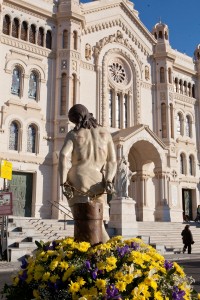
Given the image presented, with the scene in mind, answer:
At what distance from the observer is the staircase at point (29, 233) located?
13822 mm

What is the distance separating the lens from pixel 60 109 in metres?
24.4

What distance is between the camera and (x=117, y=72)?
94.7ft

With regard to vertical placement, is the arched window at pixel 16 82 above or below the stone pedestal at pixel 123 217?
above

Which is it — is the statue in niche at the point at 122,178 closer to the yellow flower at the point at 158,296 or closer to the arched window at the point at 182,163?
the arched window at the point at 182,163

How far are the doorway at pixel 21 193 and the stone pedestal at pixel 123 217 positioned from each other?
5.86m

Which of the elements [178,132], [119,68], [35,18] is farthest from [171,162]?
[35,18]

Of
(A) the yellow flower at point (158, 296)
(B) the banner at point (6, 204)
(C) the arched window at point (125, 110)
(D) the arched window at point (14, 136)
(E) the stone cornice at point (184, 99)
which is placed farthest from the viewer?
(E) the stone cornice at point (184, 99)

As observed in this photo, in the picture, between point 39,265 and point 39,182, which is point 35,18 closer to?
point 39,182

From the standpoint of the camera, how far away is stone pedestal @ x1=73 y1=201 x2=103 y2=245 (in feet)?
14.7

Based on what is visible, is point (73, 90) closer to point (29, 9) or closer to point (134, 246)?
point (29, 9)

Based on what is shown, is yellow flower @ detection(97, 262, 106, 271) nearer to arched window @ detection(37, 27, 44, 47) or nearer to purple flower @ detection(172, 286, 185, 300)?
purple flower @ detection(172, 286, 185, 300)

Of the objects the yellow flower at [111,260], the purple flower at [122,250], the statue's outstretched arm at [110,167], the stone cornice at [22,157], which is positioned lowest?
the yellow flower at [111,260]

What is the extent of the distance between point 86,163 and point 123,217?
47.1ft

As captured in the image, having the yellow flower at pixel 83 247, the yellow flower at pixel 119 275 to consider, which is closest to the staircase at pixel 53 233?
the yellow flower at pixel 83 247
